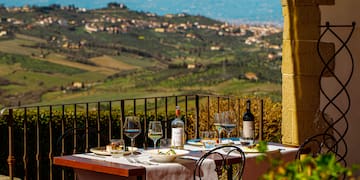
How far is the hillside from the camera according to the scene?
18422 mm

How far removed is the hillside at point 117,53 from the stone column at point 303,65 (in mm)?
11368

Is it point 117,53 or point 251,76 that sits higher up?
point 117,53

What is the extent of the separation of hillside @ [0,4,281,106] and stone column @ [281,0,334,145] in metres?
11.4

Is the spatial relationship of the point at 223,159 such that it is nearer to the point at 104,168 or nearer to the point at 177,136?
the point at 177,136

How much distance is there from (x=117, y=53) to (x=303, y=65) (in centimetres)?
1406

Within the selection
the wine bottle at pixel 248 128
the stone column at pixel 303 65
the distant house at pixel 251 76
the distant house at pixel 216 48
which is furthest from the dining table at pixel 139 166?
the distant house at pixel 216 48

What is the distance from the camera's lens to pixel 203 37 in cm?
2009

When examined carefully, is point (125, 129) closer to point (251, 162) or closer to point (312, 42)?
point (251, 162)

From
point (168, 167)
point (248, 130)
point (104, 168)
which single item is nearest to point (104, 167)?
point (104, 168)

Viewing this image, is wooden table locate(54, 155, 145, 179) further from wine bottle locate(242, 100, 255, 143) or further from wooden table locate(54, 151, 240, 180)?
wine bottle locate(242, 100, 255, 143)

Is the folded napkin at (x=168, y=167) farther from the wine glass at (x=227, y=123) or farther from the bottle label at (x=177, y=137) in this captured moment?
the wine glass at (x=227, y=123)

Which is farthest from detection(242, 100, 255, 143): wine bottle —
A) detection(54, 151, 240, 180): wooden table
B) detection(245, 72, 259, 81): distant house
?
detection(245, 72, 259, 81): distant house

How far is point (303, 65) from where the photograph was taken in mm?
5969

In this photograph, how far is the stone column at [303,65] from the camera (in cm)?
596
